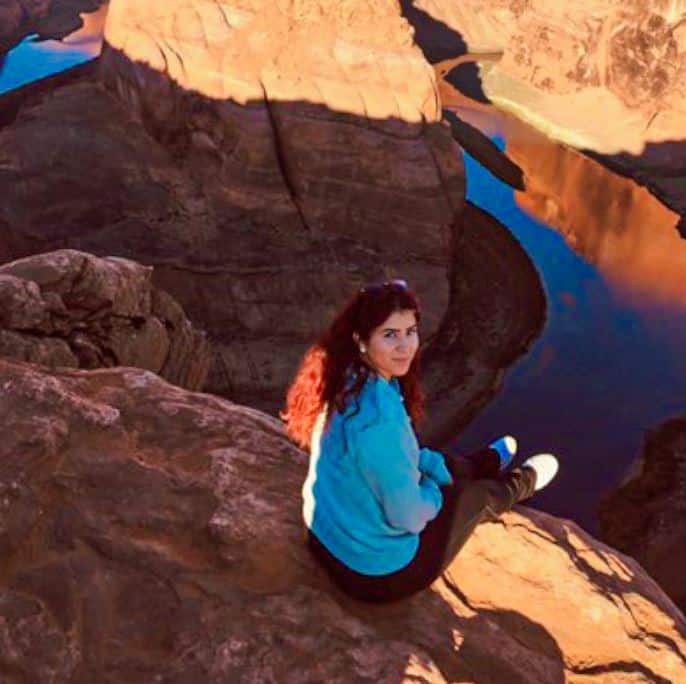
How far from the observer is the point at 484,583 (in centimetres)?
507

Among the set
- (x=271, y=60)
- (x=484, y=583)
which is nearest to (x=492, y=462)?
(x=484, y=583)

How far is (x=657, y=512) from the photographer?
18312 mm

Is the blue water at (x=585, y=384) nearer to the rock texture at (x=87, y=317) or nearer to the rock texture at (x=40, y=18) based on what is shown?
the rock texture at (x=87, y=317)

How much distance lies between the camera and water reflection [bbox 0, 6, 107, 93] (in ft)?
147

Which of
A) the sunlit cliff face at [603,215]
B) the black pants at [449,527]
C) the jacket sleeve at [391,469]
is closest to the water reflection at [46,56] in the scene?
the sunlit cliff face at [603,215]

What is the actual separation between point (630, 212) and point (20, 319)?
109 ft

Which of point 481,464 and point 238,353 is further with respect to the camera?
point 238,353

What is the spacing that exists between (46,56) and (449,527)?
51850mm

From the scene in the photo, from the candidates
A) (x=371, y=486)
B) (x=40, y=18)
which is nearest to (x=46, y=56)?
(x=40, y=18)

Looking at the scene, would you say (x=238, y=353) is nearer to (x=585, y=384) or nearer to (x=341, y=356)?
(x=585, y=384)

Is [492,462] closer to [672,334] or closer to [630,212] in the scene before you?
[672,334]

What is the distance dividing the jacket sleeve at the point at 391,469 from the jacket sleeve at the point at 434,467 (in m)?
0.63

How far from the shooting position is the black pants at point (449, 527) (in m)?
4.25

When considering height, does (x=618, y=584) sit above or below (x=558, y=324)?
above
